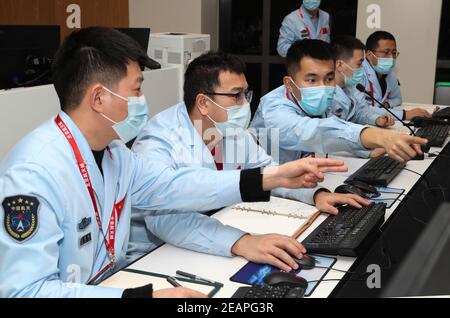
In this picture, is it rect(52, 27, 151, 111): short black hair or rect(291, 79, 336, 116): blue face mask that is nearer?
rect(52, 27, 151, 111): short black hair

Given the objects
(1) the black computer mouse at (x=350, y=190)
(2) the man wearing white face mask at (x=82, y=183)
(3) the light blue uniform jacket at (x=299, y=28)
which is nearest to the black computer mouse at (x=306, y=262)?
(2) the man wearing white face mask at (x=82, y=183)

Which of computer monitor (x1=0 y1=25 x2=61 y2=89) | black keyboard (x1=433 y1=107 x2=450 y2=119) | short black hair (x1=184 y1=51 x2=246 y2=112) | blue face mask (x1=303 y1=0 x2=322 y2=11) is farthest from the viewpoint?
blue face mask (x1=303 y1=0 x2=322 y2=11)

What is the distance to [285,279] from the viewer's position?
1.12 meters

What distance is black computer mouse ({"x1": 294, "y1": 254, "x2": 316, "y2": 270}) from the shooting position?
1.22 metres

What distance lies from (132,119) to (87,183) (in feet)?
0.82

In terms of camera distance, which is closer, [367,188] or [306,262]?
[306,262]

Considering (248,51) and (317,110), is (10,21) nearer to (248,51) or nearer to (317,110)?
(248,51)

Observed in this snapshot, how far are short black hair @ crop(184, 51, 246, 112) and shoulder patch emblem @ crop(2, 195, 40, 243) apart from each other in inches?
34.8

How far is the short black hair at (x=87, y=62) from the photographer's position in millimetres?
1212

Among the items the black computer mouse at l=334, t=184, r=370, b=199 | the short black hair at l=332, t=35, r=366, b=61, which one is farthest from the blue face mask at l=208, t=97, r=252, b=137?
the short black hair at l=332, t=35, r=366, b=61

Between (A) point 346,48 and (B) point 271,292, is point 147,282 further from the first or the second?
(A) point 346,48

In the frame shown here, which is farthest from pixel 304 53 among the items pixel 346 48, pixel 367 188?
pixel 346 48

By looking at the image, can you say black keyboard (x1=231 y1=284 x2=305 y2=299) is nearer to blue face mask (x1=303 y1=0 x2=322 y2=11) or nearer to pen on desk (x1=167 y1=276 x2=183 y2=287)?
pen on desk (x1=167 y1=276 x2=183 y2=287)

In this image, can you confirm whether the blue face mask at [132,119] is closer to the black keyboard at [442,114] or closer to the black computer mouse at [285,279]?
the black computer mouse at [285,279]
